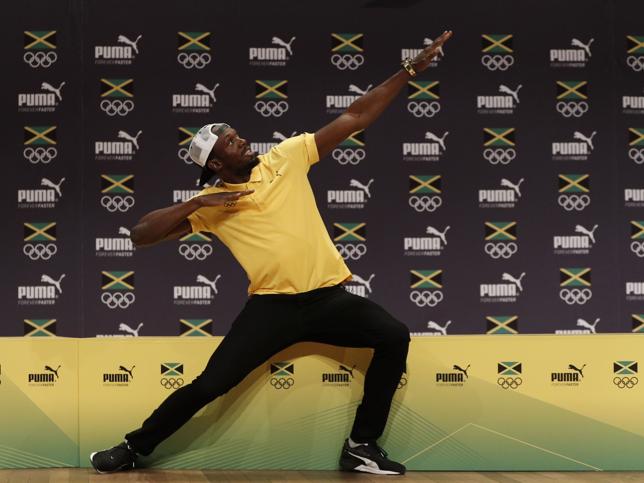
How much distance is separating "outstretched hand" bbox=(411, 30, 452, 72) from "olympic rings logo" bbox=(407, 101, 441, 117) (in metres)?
0.88

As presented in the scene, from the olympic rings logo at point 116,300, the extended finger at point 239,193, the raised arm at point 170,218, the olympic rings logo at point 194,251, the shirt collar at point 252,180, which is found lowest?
the olympic rings logo at point 116,300

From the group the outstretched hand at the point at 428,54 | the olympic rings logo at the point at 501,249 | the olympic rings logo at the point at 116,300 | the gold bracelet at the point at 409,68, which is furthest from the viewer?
the olympic rings logo at the point at 501,249

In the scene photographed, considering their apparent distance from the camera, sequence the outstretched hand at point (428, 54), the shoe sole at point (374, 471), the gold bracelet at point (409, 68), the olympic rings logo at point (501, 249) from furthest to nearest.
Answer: the olympic rings logo at point (501, 249)
the shoe sole at point (374, 471)
the gold bracelet at point (409, 68)
the outstretched hand at point (428, 54)

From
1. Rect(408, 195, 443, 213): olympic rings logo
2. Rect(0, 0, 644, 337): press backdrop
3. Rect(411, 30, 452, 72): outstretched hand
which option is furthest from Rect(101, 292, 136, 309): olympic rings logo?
Rect(411, 30, 452, 72): outstretched hand

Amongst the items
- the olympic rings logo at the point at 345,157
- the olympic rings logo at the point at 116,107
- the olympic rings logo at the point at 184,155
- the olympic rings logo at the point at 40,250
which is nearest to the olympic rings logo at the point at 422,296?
the olympic rings logo at the point at 345,157

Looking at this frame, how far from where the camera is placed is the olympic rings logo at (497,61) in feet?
16.8

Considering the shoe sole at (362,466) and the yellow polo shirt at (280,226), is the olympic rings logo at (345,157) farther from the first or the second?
the shoe sole at (362,466)

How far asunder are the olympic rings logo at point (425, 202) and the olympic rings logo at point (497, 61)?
0.91 m

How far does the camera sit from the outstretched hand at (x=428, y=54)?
4098mm

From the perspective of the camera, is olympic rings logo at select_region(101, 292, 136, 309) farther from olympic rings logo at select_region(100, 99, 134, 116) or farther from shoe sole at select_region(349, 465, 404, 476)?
shoe sole at select_region(349, 465, 404, 476)

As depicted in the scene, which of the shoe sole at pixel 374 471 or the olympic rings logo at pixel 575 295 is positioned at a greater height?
the olympic rings logo at pixel 575 295

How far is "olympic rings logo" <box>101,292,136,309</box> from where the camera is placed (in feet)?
16.3

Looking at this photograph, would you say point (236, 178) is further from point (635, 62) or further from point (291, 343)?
point (635, 62)

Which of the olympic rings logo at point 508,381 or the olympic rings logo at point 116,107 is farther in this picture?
the olympic rings logo at point 116,107
